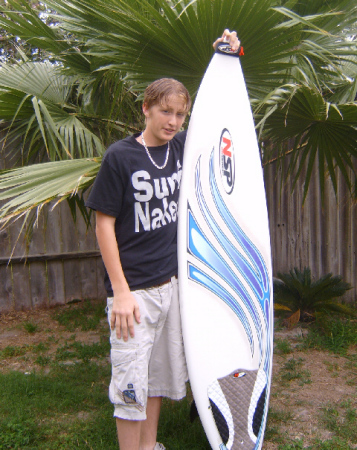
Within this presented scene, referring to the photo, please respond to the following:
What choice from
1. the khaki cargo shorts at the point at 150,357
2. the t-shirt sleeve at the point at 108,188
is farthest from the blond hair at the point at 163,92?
the khaki cargo shorts at the point at 150,357

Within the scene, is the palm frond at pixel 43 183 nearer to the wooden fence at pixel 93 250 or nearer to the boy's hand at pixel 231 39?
the boy's hand at pixel 231 39

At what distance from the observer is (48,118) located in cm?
236

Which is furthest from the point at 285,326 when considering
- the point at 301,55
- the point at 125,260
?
the point at 125,260

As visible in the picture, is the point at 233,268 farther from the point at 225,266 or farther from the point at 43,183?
the point at 43,183

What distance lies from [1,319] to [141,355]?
9.74ft

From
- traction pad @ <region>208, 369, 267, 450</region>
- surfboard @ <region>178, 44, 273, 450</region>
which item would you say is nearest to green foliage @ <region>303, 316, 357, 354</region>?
surfboard @ <region>178, 44, 273, 450</region>

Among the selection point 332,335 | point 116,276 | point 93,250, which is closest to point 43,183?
point 116,276

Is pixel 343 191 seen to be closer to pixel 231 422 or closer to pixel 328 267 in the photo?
pixel 328 267

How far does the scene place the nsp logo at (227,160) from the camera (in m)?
2.03

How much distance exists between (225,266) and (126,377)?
25.8 inches

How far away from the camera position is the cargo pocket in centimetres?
159

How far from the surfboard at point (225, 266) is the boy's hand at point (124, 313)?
303 mm

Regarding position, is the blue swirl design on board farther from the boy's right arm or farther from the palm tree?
the palm tree

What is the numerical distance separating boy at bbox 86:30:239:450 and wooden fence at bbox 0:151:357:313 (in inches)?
95.7
